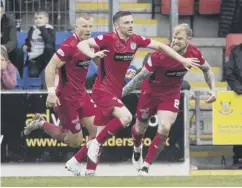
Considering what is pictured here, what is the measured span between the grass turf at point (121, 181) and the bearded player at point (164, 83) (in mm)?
1736

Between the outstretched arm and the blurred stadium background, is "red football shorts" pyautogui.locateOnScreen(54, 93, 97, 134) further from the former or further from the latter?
the blurred stadium background

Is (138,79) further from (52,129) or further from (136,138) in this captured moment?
(52,129)

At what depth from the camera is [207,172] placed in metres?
17.5

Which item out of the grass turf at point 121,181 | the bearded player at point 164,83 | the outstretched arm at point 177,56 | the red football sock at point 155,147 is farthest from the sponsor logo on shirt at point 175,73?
the grass turf at point 121,181

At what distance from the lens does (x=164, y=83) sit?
15883mm

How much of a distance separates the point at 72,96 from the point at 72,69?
452mm

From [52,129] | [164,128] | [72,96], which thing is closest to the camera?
[164,128]

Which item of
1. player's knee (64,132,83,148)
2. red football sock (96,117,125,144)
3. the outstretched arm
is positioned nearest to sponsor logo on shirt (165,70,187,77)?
the outstretched arm

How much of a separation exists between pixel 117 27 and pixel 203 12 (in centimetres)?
554

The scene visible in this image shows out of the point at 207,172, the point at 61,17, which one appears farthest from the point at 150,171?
the point at 61,17

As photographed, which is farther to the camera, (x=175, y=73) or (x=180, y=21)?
(x=180, y=21)

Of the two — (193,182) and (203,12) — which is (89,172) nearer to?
(193,182)

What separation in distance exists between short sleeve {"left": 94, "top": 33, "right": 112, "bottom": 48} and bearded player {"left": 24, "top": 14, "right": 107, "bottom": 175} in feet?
1.41

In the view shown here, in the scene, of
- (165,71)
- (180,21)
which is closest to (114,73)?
(165,71)
